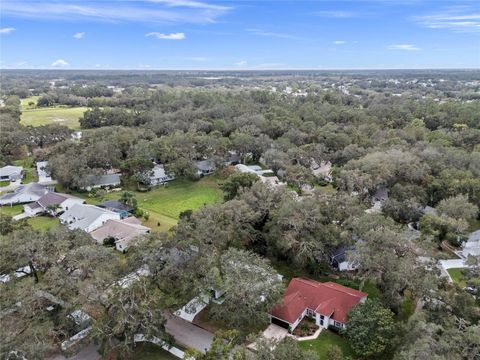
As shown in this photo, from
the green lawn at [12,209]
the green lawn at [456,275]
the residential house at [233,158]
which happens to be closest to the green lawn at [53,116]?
the residential house at [233,158]

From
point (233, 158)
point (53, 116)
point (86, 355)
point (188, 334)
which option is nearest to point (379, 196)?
point (233, 158)

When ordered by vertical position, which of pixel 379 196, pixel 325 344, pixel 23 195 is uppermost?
pixel 23 195

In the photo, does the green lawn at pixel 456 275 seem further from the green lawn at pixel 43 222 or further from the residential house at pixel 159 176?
the green lawn at pixel 43 222

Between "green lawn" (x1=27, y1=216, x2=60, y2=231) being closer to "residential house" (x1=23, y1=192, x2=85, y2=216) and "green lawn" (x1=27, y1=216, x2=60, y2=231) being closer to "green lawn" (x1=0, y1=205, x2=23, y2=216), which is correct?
"residential house" (x1=23, y1=192, x2=85, y2=216)

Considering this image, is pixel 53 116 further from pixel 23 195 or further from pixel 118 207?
pixel 118 207

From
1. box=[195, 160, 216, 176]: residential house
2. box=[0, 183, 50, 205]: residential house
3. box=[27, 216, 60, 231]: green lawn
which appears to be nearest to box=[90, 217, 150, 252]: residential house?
box=[27, 216, 60, 231]: green lawn
